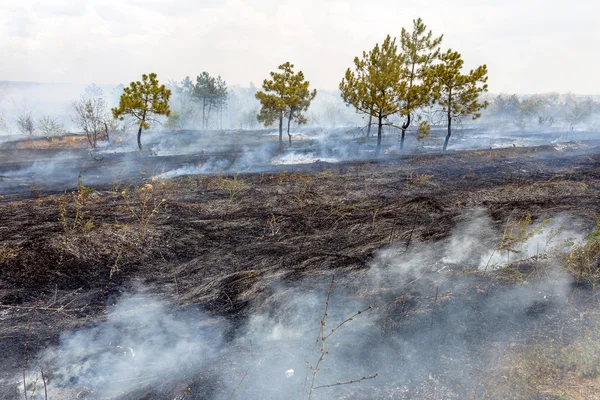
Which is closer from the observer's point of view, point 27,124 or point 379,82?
point 379,82

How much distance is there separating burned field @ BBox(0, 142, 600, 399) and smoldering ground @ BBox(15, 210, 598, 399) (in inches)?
0.8

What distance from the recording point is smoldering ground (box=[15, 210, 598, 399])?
→ 3.19m

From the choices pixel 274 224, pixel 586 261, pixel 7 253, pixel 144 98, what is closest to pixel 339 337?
pixel 586 261

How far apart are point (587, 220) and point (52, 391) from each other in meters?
9.61

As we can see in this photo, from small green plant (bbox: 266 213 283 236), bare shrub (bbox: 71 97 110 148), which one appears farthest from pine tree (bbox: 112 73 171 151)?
small green plant (bbox: 266 213 283 236)

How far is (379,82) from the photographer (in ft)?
55.0

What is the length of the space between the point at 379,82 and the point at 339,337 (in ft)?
51.6

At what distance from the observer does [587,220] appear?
22.0 ft

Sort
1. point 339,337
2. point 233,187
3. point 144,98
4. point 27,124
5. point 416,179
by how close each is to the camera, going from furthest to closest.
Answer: point 27,124, point 144,98, point 416,179, point 233,187, point 339,337

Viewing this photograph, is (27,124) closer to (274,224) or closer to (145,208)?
(145,208)

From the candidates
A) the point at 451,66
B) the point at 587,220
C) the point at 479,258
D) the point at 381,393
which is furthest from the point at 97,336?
the point at 451,66

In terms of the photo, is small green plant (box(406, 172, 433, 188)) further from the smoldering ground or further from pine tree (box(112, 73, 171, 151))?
pine tree (box(112, 73, 171, 151))

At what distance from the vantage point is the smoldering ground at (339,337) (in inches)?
126

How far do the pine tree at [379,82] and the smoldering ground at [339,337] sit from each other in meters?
13.6
